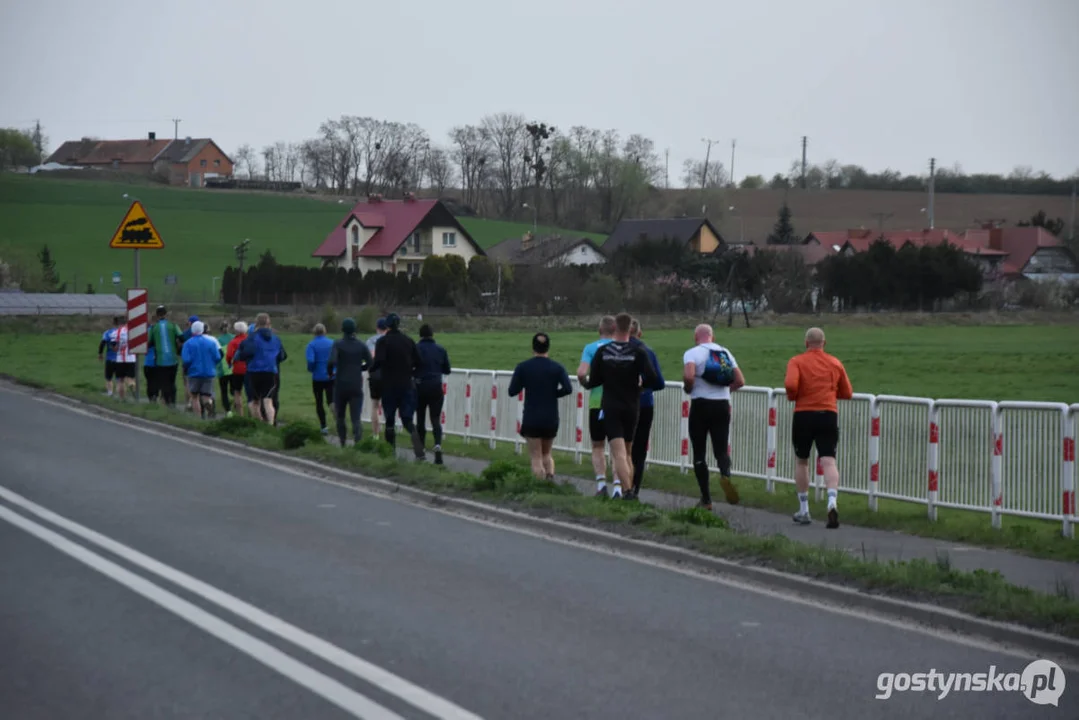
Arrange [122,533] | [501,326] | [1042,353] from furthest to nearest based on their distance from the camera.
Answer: [501,326] < [1042,353] < [122,533]

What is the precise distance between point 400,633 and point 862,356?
4435cm

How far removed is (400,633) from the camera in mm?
8055

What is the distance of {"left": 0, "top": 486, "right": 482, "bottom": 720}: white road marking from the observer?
6496 mm

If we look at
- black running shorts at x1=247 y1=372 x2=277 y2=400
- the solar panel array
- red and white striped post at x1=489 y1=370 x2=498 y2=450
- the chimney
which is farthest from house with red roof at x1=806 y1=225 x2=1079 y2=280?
black running shorts at x1=247 y1=372 x2=277 y2=400

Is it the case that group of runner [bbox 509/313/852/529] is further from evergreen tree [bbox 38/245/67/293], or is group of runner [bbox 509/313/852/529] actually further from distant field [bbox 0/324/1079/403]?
evergreen tree [bbox 38/245/67/293]

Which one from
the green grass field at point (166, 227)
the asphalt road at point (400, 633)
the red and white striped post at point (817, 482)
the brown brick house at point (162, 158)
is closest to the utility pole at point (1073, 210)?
the green grass field at point (166, 227)

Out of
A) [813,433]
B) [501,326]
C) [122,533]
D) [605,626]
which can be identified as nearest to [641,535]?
[813,433]

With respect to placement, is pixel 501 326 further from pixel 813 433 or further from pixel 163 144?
pixel 163 144

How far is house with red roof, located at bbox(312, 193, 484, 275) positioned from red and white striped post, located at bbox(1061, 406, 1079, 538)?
10062 centimetres

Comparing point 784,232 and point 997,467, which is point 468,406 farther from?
point 784,232

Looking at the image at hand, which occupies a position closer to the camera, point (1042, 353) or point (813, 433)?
point (813, 433)

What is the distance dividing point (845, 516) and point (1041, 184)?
5259 inches

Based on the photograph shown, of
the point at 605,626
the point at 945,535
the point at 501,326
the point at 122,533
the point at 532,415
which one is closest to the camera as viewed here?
the point at 605,626

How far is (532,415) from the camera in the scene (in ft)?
51.2
